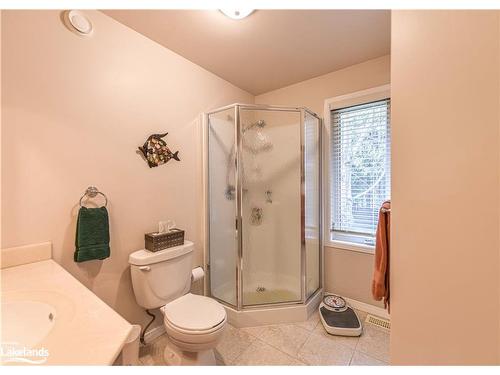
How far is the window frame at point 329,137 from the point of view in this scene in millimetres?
1902

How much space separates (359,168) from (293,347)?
5.26ft

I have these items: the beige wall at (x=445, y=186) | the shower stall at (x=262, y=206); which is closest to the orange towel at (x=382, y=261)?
the beige wall at (x=445, y=186)

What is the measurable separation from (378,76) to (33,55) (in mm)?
2400

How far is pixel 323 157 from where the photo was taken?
221 cm

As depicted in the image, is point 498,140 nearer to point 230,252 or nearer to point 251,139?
point 251,139

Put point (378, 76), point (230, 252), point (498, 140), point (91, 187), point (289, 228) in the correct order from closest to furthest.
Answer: point (498, 140), point (91, 187), point (378, 76), point (230, 252), point (289, 228)

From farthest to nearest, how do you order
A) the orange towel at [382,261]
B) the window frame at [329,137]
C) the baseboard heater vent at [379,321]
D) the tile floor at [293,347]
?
the window frame at [329,137], the baseboard heater vent at [379,321], the tile floor at [293,347], the orange towel at [382,261]

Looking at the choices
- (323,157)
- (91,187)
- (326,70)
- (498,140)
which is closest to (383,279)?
(498,140)

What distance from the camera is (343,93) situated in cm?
206

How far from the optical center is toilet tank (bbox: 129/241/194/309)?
142 centimetres

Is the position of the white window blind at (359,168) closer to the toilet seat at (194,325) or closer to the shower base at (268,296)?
the shower base at (268,296)

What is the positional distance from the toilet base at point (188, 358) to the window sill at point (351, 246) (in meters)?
1.43

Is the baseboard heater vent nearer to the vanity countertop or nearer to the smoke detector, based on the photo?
the vanity countertop

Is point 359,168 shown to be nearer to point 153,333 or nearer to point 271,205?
point 271,205
